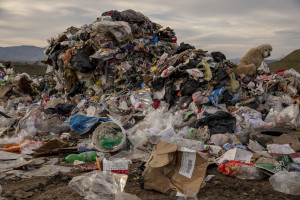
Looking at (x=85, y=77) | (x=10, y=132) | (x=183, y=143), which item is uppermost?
(x=85, y=77)

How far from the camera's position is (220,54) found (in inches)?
227

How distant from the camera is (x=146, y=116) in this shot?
175 inches

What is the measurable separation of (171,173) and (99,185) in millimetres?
585

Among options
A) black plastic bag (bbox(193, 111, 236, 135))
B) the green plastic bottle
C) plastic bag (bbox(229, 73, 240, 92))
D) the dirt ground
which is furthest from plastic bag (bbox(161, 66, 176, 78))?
the dirt ground

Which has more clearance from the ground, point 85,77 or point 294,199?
point 85,77

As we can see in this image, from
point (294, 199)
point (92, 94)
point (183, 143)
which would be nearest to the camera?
point (294, 199)

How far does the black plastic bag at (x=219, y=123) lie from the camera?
3.64m

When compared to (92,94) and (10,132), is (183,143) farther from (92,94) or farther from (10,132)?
(92,94)

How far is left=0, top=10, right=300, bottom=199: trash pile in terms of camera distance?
82.7 inches

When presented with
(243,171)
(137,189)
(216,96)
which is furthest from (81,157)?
(216,96)

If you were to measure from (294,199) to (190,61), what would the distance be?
12.2 ft

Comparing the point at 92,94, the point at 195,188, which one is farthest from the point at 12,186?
the point at 92,94

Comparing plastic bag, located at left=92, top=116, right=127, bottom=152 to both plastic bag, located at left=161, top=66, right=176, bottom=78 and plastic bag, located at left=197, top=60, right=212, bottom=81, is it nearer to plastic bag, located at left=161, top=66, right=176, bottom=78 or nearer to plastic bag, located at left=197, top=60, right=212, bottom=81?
plastic bag, located at left=161, top=66, right=176, bottom=78

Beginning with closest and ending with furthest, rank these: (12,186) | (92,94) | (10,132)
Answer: (12,186), (10,132), (92,94)
